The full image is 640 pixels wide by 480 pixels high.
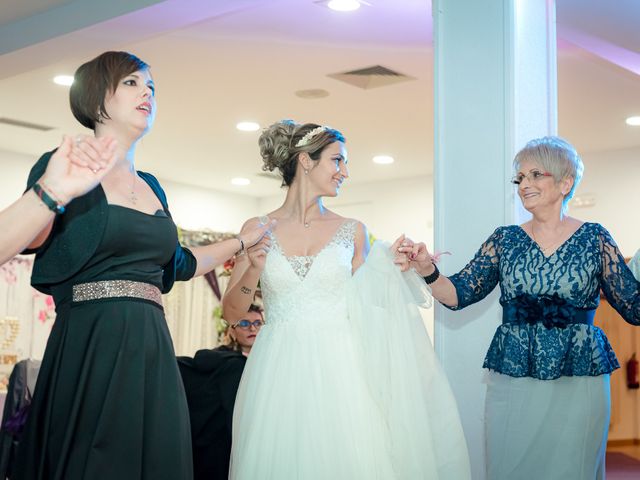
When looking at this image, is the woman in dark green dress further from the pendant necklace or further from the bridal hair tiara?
the bridal hair tiara

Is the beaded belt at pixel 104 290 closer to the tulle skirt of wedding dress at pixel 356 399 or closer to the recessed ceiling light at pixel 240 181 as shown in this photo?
the tulle skirt of wedding dress at pixel 356 399

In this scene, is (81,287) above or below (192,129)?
below

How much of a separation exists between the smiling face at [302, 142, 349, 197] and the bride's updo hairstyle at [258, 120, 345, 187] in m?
0.02

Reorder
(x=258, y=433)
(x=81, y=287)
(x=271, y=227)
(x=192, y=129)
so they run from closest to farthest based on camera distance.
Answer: (x=81, y=287) < (x=258, y=433) < (x=271, y=227) < (x=192, y=129)

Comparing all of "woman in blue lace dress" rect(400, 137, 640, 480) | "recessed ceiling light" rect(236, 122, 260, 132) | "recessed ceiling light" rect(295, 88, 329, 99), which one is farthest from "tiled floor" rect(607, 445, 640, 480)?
"woman in blue lace dress" rect(400, 137, 640, 480)

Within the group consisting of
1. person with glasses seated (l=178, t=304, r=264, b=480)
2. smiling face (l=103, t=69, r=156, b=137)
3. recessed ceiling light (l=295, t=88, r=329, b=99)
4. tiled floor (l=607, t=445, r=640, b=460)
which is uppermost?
recessed ceiling light (l=295, t=88, r=329, b=99)

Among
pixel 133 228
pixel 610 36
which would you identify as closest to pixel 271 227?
pixel 133 228

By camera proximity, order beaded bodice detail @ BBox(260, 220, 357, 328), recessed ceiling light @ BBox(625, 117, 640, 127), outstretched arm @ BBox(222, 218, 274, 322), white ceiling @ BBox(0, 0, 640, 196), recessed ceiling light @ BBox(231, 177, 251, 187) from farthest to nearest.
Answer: recessed ceiling light @ BBox(231, 177, 251, 187) < recessed ceiling light @ BBox(625, 117, 640, 127) < white ceiling @ BBox(0, 0, 640, 196) < outstretched arm @ BBox(222, 218, 274, 322) < beaded bodice detail @ BBox(260, 220, 357, 328)

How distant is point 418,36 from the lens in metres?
5.66

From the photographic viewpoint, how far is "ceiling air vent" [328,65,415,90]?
6418mm

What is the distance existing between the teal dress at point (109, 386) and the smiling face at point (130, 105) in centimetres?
27

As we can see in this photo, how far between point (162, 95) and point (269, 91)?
2.81ft

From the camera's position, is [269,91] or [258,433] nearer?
[258,433]

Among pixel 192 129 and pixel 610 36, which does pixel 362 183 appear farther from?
pixel 610 36
